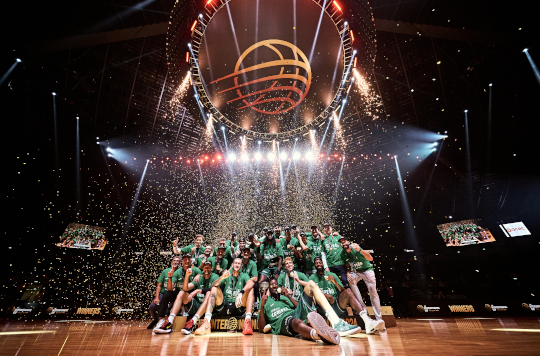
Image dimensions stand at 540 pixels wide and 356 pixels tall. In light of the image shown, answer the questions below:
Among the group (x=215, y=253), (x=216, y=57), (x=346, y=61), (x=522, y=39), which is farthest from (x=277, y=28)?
(x=522, y=39)

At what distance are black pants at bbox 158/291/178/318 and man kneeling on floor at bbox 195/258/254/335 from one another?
1082 millimetres

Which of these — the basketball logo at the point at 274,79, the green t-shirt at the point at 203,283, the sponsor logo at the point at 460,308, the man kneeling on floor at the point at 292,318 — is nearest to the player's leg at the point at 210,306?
the green t-shirt at the point at 203,283

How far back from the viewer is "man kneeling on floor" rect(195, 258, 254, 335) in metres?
4.49

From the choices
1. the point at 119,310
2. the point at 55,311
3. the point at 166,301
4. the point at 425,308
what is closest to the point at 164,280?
the point at 166,301

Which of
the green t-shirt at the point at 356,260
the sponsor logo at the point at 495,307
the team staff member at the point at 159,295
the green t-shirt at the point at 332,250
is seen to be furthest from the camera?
the sponsor logo at the point at 495,307

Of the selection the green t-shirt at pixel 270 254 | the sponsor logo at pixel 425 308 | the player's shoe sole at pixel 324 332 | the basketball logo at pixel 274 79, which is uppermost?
the basketball logo at pixel 274 79

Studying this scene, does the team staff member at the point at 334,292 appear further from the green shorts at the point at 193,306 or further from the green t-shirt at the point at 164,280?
the green t-shirt at the point at 164,280

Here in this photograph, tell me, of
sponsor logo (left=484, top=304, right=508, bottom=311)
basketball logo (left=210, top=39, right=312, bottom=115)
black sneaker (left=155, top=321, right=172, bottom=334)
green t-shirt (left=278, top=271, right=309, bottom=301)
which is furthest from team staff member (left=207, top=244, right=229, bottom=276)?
sponsor logo (left=484, top=304, right=508, bottom=311)

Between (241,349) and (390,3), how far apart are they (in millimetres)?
6885

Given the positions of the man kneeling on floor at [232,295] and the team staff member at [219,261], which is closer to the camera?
the man kneeling on floor at [232,295]

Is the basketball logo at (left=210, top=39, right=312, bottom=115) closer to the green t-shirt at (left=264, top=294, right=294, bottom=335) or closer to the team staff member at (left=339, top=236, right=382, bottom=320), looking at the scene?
the team staff member at (left=339, top=236, right=382, bottom=320)

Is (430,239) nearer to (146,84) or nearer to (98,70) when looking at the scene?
(146,84)

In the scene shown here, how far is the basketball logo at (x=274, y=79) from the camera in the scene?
13.0 ft

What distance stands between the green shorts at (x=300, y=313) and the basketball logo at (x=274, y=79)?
132 inches
